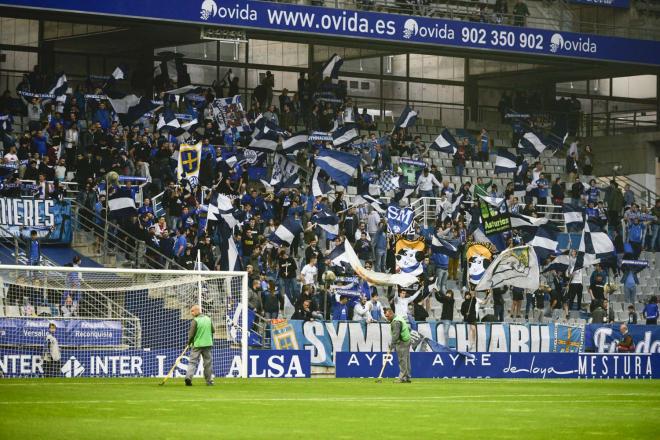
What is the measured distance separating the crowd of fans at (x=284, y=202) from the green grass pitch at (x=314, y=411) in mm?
7272

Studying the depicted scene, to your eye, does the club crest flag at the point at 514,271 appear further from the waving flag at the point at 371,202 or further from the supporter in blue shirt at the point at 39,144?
the supporter in blue shirt at the point at 39,144

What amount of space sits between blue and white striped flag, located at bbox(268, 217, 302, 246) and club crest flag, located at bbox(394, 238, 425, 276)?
300cm

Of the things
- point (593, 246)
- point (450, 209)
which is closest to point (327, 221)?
point (450, 209)

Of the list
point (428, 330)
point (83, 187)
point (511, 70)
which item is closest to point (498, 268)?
point (428, 330)

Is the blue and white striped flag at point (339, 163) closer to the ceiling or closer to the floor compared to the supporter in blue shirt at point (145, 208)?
closer to the ceiling

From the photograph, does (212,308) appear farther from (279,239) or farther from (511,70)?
(511,70)

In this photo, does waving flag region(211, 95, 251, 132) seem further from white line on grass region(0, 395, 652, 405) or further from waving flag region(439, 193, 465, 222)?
white line on grass region(0, 395, 652, 405)

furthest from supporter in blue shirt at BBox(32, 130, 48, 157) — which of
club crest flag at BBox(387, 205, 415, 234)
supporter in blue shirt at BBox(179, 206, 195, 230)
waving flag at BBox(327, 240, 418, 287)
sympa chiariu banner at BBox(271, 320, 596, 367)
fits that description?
club crest flag at BBox(387, 205, 415, 234)

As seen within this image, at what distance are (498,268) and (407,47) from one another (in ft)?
40.0

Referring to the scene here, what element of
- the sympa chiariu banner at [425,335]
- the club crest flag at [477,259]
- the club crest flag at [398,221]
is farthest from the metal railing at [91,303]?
the club crest flag at [477,259]

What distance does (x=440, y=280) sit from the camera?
132ft

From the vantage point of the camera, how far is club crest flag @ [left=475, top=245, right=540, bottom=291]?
3756 centimetres

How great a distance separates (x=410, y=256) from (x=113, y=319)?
10351 millimetres

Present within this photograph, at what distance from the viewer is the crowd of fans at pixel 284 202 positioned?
36.5 metres
